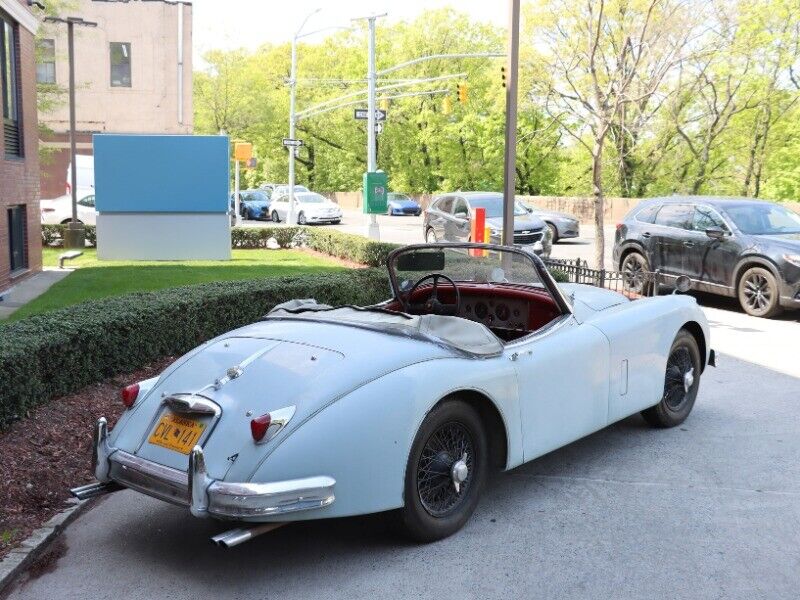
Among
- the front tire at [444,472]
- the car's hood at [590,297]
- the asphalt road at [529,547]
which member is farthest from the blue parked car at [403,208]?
the front tire at [444,472]

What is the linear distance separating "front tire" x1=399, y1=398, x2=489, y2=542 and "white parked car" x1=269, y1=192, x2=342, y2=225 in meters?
33.8

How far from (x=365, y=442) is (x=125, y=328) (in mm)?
3658

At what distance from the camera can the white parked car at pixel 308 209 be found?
37.8 m

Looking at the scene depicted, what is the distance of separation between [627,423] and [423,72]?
5094 centimetres

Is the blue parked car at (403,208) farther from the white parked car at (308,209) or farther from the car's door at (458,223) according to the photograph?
the car's door at (458,223)

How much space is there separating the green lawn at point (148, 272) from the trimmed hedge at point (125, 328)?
2533mm

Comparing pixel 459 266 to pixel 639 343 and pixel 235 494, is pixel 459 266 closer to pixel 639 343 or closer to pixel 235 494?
pixel 639 343

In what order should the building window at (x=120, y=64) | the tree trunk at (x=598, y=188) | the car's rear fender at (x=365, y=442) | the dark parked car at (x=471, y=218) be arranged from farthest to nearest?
the building window at (x=120, y=64) < the dark parked car at (x=471, y=218) < the tree trunk at (x=598, y=188) < the car's rear fender at (x=365, y=442)

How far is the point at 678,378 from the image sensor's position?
6.18 meters

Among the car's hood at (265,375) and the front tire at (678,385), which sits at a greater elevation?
the car's hood at (265,375)

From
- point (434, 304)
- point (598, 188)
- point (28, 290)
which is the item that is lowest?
point (28, 290)

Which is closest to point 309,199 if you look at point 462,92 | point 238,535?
point 462,92

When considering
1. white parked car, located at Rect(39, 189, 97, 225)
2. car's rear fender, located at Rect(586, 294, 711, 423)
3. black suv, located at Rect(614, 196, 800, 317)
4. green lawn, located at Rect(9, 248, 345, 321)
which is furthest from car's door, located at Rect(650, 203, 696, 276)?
white parked car, located at Rect(39, 189, 97, 225)

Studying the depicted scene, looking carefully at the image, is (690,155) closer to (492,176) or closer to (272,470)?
(492,176)
